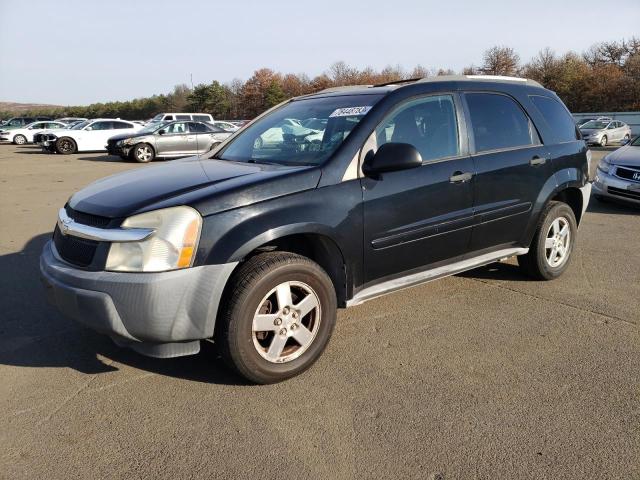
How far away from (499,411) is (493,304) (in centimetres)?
167

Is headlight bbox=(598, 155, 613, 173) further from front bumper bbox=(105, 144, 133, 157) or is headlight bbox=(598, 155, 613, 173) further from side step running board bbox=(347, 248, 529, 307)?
front bumper bbox=(105, 144, 133, 157)

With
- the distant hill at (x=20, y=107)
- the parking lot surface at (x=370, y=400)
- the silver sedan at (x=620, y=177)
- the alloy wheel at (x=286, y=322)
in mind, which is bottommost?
the parking lot surface at (x=370, y=400)

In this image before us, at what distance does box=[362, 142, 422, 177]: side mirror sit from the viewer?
329 centimetres

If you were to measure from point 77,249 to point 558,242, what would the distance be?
4059 mm

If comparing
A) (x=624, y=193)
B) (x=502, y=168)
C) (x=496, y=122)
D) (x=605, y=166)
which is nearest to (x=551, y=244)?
(x=502, y=168)

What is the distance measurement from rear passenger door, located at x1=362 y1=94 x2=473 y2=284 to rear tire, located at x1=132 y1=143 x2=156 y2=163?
17.3m

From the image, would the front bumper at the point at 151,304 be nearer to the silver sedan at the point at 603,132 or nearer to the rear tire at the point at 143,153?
the rear tire at the point at 143,153

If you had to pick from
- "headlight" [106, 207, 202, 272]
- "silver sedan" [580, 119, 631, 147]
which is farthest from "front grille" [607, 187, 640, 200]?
"silver sedan" [580, 119, 631, 147]

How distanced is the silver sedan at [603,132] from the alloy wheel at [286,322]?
2553 centimetres

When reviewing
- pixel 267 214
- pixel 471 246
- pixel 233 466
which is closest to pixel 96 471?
pixel 233 466

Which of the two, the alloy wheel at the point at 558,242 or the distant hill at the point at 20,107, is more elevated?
the distant hill at the point at 20,107

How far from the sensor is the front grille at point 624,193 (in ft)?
27.3

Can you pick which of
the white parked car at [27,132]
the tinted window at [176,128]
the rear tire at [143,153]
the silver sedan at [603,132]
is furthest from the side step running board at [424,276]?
the white parked car at [27,132]

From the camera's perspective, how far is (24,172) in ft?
51.6
